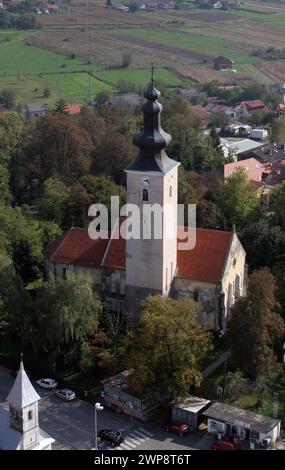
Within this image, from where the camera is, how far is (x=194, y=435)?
157 feet

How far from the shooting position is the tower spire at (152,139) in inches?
2062

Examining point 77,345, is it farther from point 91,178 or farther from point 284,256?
point 91,178

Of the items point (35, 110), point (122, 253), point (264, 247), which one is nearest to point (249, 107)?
point (35, 110)

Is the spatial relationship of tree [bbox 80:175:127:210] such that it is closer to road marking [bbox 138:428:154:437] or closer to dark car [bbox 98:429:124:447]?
road marking [bbox 138:428:154:437]

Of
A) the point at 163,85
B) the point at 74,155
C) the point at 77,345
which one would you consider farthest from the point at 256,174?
the point at 163,85

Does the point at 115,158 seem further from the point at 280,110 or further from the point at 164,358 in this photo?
the point at 280,110

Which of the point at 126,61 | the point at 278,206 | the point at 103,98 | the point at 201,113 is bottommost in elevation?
the point at 201,113

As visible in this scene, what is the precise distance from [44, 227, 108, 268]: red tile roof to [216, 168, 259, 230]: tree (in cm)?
1890

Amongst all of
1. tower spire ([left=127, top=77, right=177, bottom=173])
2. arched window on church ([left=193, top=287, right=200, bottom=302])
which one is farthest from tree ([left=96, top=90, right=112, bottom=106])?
tower spire ([left=127, top=77, right=177, bottom=173])

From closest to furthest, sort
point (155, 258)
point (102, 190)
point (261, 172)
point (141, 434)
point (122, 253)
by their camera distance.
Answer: point (141, 434) → point (155, 258) → point (122, 253) → point (102, 190) → point (261, 172)

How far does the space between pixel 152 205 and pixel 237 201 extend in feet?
82.9

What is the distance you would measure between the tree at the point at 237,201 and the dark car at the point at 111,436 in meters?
33.6

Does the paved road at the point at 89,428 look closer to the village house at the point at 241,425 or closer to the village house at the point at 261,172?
the village house at the point at 241,425

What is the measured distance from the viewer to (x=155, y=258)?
56000 millimetres
